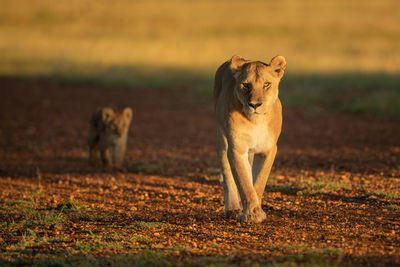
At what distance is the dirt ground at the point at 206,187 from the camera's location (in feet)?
17.0

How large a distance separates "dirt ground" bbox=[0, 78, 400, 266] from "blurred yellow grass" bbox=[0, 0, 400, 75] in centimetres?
1074

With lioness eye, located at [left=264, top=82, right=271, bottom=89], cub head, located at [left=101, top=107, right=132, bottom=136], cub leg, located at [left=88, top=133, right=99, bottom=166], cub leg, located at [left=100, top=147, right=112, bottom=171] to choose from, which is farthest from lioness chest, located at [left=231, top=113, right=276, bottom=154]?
cub leg, located at [left=88, top=133, right=99, bottom=166]

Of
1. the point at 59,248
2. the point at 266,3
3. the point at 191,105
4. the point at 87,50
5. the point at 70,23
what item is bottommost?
the point at 59,248

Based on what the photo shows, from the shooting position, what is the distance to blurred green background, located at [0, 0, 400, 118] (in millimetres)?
21703

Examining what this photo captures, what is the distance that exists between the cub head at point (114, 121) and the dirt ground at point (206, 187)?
2.39 feet

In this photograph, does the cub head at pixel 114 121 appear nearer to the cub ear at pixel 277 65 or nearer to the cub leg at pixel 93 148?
the cub leg at pixel 93 148

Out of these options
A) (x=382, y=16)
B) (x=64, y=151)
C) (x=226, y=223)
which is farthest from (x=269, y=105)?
(x=382, y=16)

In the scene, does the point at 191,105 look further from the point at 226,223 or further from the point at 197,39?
the point at 197,39

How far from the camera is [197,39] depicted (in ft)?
142

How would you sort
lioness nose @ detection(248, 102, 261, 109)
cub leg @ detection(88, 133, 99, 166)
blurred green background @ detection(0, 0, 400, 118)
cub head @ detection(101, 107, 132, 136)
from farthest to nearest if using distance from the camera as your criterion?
1. blurred green background @ detection(0, 0, 400, 118)
2. cub leg @ detection(88, 133, 99, 166)
3. cub head @ detection(101, 107, 132, 136)
4. lioness nose @ detection(248, 102, 261, 109)

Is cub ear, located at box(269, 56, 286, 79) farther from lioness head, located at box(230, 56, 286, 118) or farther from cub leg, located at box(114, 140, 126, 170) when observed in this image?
cub leg, located at box(114, 140, 126, 170)

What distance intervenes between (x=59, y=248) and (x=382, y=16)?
49.8 m

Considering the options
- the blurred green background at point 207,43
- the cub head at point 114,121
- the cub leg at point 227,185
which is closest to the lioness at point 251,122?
the cub leg at point 227,185

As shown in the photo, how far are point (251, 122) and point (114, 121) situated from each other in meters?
5.39
